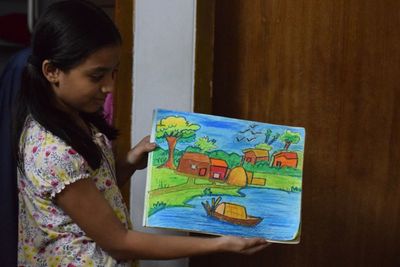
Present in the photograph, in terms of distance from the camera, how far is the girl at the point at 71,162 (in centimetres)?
106

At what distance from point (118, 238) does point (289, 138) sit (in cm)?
45

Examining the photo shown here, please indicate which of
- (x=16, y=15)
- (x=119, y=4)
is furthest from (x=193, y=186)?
(x=16, y=15)

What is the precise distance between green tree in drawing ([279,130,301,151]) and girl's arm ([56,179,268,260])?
0.23 m

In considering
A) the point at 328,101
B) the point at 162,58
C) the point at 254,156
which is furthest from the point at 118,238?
the point at 328,101

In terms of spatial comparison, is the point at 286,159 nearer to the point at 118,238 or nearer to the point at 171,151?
the point at 171,151

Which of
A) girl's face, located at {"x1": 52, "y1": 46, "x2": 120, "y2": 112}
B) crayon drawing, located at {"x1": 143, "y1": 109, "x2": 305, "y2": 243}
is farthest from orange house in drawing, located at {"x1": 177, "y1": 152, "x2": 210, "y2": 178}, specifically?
girl's face, located at {"x1": 52, "y1": 46, "x2": 120, "y2": 112}

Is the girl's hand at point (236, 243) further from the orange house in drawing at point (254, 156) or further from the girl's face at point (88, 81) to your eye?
the girl's face at point (88, 81)

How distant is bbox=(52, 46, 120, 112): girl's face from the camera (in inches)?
42.5

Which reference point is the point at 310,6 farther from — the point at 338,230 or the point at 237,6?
the point at 338,230

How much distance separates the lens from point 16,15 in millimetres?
2623

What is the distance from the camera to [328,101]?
166cm

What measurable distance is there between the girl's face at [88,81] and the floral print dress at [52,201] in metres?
0.09

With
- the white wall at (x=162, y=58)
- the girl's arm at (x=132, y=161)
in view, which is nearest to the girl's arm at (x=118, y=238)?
the girl's arm at (x=132, y=161)

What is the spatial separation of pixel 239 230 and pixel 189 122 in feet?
0.89
